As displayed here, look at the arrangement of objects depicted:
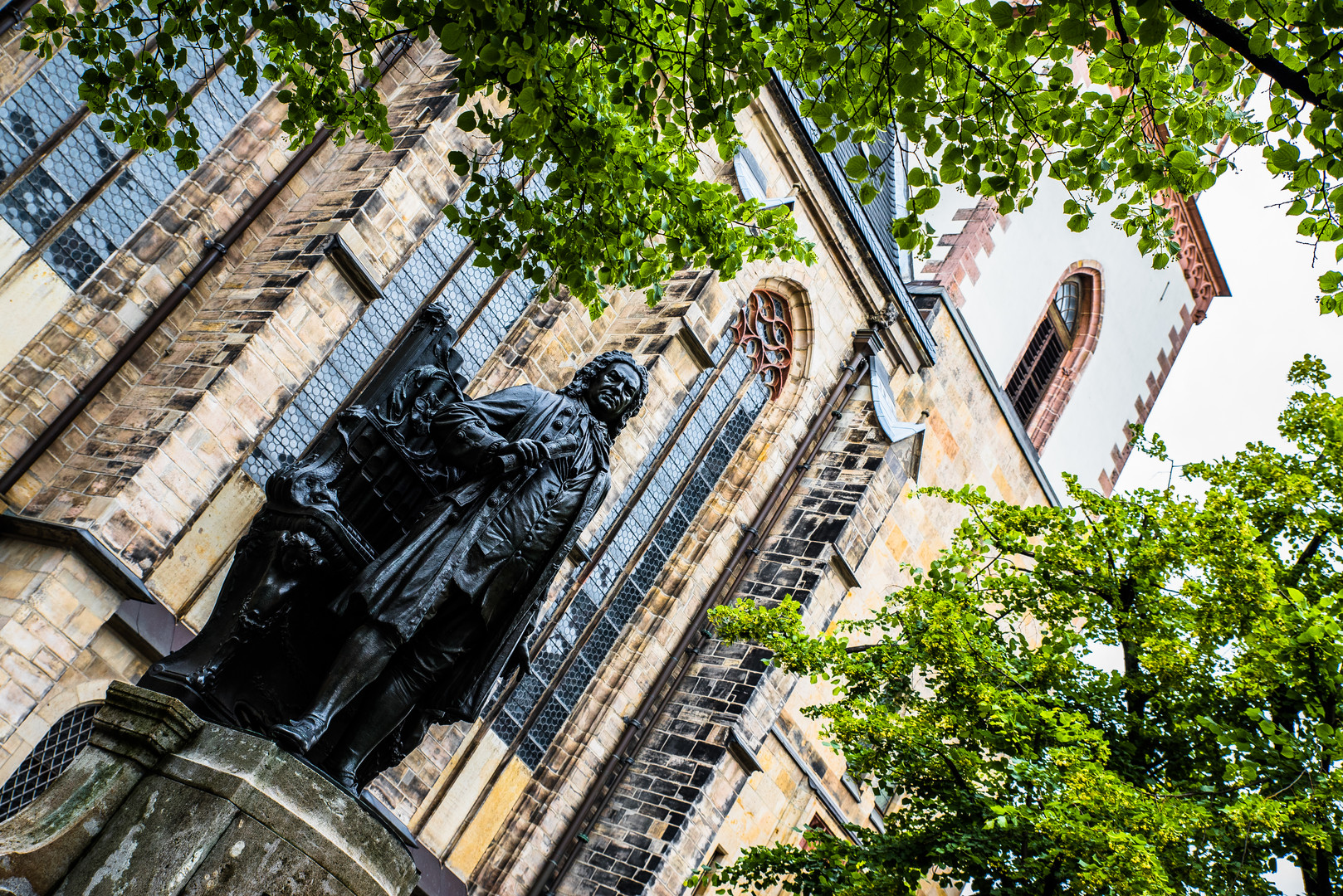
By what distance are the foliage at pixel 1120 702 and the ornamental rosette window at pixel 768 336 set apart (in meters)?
3.93

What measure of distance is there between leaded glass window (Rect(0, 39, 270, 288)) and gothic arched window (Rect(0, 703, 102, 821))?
3.05 metres

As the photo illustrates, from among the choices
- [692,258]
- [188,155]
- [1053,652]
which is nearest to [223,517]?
[188,155]

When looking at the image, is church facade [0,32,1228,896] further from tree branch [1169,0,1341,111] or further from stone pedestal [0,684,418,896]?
tree branch [1169,0,1341,111]

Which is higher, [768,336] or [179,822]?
[768,336]

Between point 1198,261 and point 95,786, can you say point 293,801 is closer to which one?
point 95,786

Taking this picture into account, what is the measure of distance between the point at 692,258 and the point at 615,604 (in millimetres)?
4932

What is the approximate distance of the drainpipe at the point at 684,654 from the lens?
10609 millimetres

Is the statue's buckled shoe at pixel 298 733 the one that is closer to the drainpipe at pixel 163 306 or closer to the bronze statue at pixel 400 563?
the bronze statue at pixel 400 563

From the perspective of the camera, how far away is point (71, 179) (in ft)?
26.9

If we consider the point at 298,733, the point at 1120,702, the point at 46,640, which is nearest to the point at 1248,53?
the point at 298,733

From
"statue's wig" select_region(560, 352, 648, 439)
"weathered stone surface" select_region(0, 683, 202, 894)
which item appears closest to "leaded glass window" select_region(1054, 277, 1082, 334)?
"statue's wig" select_region(560, 352, 648, 439)

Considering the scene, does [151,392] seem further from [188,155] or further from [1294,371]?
[1294,371]

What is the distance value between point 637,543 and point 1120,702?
4.89 meters

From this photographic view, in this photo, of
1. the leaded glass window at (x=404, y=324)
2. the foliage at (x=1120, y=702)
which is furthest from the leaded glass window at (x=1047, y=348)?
the leaded glass window at (x=404, y=324)
